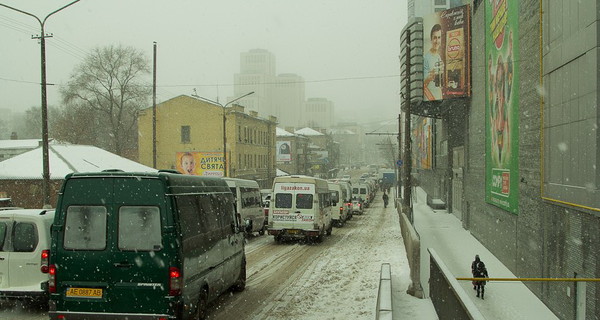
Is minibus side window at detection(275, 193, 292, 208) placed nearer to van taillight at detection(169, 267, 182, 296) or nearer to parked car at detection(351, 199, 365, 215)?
van taillight at detection(169, 267, 182, 296)

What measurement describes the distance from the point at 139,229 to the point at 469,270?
16.5 meters

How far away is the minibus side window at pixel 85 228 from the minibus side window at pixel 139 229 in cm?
28

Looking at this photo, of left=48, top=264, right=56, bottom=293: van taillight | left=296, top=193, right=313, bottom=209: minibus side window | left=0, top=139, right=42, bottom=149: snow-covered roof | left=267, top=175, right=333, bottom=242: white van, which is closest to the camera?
left=48, top=264, right=56, bottom=293: van taillight

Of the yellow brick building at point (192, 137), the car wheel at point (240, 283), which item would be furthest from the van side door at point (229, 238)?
the yellow brick building at point (192, 137)

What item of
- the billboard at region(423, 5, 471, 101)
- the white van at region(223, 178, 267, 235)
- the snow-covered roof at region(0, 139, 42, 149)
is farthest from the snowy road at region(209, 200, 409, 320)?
the snow-covered roof at region(0, 139, 42, 149)

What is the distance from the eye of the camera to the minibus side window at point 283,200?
2262 centimetres

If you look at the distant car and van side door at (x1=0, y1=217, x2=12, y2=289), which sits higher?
van side door at (x1=0, y1=217, x2=12, y2=289)

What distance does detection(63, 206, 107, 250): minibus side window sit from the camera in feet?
25.8

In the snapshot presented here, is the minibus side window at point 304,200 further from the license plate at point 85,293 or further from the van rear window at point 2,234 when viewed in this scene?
the license plate at point 85,293

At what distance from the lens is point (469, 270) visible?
21.6m

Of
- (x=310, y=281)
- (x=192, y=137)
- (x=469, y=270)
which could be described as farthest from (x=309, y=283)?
(x=192, y=137)

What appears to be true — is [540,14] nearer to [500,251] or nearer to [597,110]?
[597,110]

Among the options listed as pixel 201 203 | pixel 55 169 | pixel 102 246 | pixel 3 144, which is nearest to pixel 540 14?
pixel 201 203

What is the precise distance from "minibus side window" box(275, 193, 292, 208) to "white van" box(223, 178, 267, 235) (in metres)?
1.65
